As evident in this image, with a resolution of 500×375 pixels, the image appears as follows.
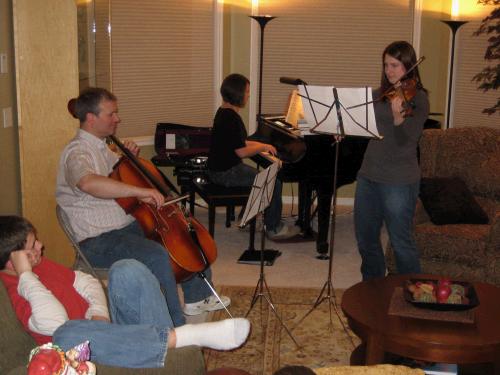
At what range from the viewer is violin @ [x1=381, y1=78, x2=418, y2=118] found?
3.45m

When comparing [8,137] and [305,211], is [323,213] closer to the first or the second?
[305,211]

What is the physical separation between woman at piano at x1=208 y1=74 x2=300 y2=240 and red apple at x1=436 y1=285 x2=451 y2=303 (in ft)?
6.65

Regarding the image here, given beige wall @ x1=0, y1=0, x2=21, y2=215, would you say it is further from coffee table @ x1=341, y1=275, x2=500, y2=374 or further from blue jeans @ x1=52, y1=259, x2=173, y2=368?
coffee table @ x1=341, y1=275, x2=500, y2=374

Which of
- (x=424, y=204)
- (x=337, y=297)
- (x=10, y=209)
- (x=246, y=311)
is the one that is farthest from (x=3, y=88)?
(x=424, y=204)

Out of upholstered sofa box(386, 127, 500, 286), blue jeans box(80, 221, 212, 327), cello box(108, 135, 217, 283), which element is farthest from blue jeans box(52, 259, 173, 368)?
upholstered sofa box(386, 127, 500, 286)

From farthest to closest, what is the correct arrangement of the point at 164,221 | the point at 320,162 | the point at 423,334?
the point at 320,162 < the point at 164,221 < the point at 423,334

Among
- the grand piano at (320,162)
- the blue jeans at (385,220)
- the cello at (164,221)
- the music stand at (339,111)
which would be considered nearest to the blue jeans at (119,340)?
the cello at (164,221)

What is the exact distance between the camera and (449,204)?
14.3 ft

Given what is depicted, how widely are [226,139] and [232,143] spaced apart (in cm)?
5

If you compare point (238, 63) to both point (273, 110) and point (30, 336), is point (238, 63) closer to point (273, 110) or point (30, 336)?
point (273, 110)

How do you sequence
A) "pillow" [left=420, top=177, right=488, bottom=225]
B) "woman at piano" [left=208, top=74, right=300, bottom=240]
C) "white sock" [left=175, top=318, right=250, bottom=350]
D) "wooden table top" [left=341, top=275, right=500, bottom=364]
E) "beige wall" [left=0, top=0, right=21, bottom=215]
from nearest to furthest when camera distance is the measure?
"white sock" [left=175, top=318, right=250, bottom=350]
"wooden table top" [left=341, top=275, right=500, bottom=364]
"beige wall" [left=0, top=0, right=21, bottom=215]
"pillow" [left=420, top=177, right=488, bottom=225]
"woman at piano" [left=208, top=74, right=300, bottom=240]

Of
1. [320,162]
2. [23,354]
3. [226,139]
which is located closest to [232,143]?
[226,139]

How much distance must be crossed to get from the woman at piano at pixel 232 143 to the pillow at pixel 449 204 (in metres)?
1.09

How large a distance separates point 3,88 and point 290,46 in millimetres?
3122
